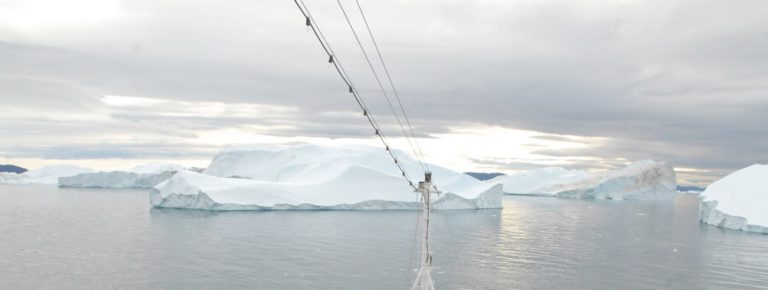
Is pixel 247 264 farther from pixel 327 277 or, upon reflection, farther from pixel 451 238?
pixel 451 238

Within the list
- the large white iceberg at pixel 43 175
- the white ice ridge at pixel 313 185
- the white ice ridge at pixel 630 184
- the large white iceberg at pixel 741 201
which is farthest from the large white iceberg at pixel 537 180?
the large white iceberg at pixel 43 175

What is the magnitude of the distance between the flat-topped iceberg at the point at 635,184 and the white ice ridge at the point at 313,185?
154 feet

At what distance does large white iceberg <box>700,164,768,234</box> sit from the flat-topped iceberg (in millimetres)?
50493

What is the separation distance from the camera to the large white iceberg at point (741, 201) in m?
39.8

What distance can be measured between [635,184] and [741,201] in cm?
5714

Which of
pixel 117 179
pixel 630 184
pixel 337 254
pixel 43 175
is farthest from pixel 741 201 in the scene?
pixel 43 175

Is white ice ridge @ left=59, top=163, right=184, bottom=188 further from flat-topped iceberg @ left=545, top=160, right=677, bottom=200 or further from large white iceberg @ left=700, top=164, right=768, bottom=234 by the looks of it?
large white iceberg @ left=700, top=164, right=768, bottom=234

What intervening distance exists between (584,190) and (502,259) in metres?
82.1

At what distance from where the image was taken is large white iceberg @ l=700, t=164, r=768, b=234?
39.8 metres

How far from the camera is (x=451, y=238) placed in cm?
3059

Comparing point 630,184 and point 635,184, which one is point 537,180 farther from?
point 635,184

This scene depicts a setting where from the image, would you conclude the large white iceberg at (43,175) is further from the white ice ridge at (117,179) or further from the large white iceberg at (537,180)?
the large white iceberg at (537,180)

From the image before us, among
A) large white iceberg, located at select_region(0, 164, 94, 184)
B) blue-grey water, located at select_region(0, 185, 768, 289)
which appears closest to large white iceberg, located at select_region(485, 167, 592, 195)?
blue-grey water, located at select_region(0, 185, 768, 289)

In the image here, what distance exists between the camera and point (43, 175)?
118000mm
